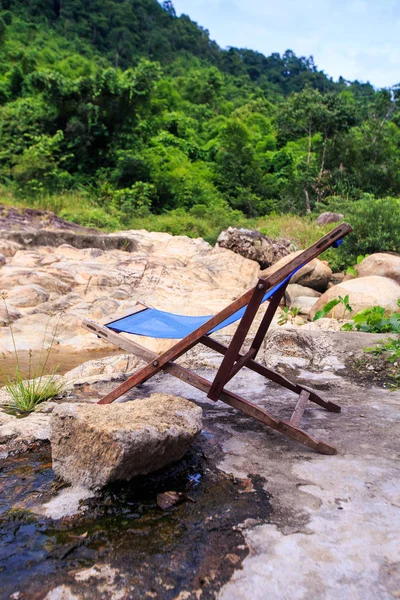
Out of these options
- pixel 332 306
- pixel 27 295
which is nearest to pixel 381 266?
pixel 332 306

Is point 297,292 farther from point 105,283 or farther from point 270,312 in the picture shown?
point 270,312

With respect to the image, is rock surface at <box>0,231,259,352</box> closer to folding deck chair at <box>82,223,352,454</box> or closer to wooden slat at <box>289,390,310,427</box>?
folding deck chair at <box>82,223,352,454</box>

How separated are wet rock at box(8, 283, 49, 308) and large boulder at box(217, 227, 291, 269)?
3.97 m

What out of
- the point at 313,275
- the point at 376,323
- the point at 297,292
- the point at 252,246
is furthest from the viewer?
the point at 252,246

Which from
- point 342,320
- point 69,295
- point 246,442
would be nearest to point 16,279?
point 69,295

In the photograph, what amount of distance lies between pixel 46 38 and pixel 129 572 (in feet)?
121

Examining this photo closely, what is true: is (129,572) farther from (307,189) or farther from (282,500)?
(307,189)

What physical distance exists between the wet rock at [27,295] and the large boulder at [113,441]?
479 cm

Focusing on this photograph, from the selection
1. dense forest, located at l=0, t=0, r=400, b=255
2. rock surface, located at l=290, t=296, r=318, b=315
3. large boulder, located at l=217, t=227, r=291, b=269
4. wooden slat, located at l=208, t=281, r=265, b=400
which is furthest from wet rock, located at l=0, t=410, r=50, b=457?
dense forest, located at l=0, t=0, r=400, b=255

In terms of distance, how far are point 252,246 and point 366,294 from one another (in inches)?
147

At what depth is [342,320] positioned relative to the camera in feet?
19.1

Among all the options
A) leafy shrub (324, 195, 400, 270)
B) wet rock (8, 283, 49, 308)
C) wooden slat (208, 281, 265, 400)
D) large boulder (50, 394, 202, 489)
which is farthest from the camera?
leafy shrub (324, 195, 400, 270)

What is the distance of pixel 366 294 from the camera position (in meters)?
5.98

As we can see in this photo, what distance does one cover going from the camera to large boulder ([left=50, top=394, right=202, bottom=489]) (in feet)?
5.76
